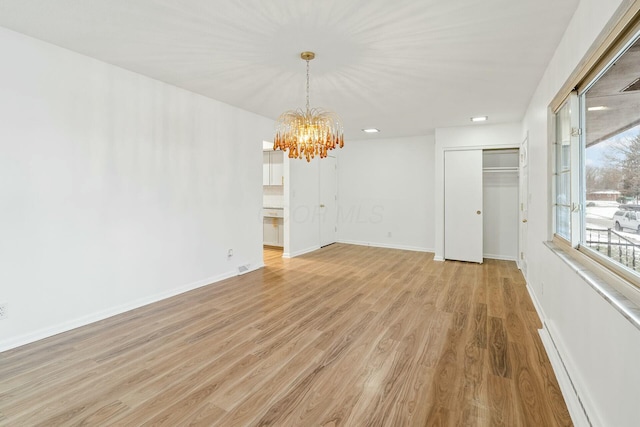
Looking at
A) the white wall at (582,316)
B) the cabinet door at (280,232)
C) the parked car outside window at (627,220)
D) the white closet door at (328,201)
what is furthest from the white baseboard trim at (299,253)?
the parked car outside window at (627,220)

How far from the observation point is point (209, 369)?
2240mm

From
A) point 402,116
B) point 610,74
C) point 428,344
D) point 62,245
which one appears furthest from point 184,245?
point 610,74

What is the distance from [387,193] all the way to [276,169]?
2.53 meters

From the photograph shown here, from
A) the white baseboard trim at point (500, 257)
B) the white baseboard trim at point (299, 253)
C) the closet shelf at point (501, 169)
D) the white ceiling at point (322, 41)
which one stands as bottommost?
the white baseboard trim at point (500, 257)

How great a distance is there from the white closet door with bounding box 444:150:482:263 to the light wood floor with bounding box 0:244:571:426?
1872mm

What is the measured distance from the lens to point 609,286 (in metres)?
1.55

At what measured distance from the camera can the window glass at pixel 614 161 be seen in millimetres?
1466

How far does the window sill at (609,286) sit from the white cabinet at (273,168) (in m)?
5.22

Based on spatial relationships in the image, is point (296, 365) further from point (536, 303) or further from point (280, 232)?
point (280, 232)

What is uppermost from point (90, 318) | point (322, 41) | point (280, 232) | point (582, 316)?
point (322, 41)

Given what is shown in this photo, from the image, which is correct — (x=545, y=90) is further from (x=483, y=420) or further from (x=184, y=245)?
(x=184, y=245)

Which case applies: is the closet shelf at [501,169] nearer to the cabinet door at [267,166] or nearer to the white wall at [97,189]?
the cabinet door at [267,166]

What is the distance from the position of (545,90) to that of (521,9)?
1.29m

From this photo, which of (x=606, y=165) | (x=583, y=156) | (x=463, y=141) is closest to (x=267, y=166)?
(x=463, y=141)
